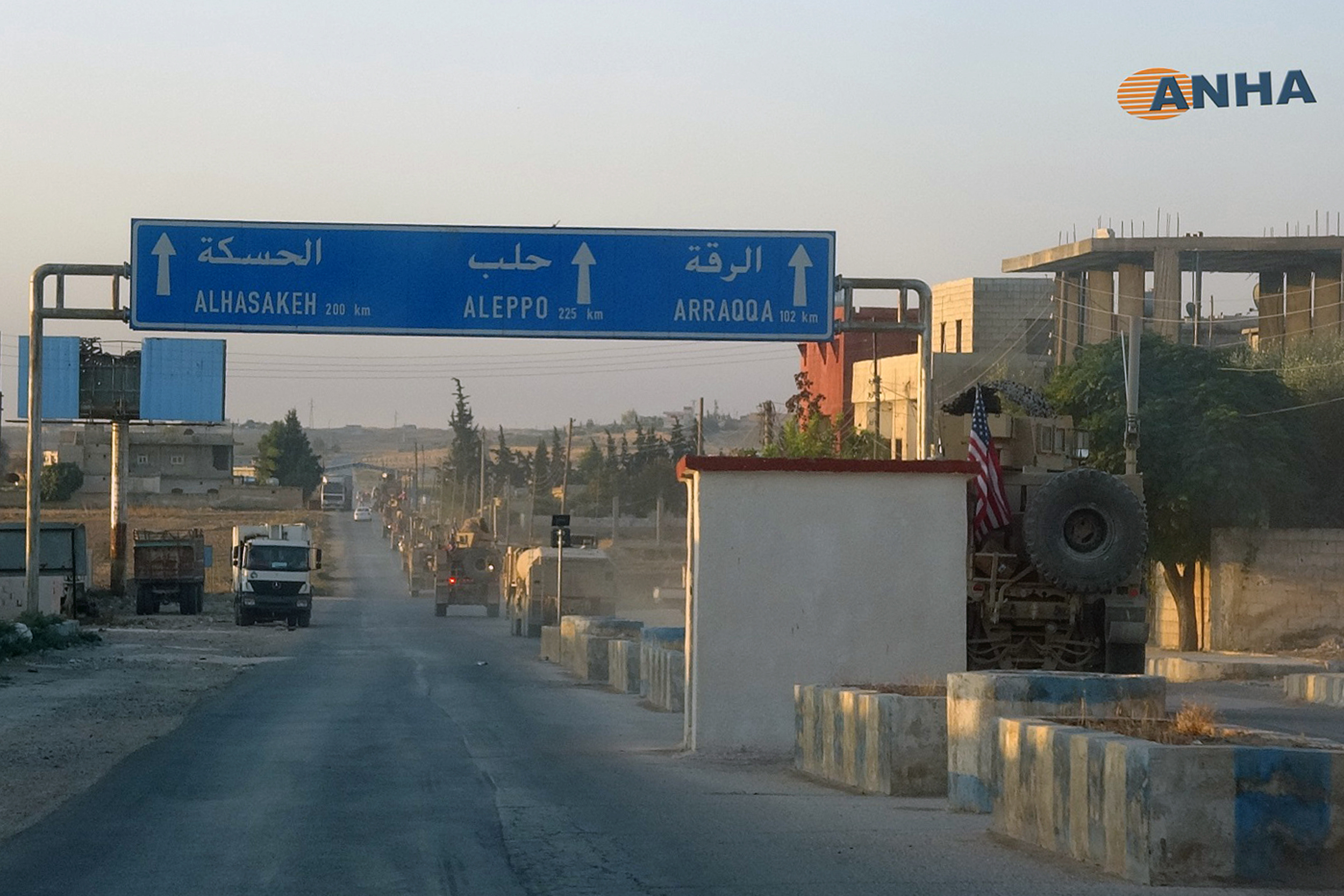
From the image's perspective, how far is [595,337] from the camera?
19688 mm

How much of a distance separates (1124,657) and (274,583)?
112 feet

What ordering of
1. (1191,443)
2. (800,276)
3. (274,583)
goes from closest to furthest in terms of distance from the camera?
A: (800,276) → (1191,443) → (274,583)

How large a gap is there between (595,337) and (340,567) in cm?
8570

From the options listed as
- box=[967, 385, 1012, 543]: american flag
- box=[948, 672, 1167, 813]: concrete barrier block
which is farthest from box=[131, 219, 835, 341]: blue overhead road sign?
box=[948, 672, 1167, 813]: concrete barrier block

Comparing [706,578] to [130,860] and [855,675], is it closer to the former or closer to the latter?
[855,675]

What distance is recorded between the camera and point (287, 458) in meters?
178

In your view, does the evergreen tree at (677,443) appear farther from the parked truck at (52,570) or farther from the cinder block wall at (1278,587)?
the cinder block wall at (1278,587)

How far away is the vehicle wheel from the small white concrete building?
6.24 metres

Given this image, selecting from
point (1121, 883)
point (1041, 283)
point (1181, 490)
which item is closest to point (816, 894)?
point (1121, 883)

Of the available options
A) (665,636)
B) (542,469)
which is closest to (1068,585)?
(665,636)

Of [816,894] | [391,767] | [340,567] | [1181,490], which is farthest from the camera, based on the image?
[340,567]

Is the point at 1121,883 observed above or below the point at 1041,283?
below

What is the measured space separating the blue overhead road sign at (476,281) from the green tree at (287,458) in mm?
156643

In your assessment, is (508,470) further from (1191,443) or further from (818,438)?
(1191,443)
